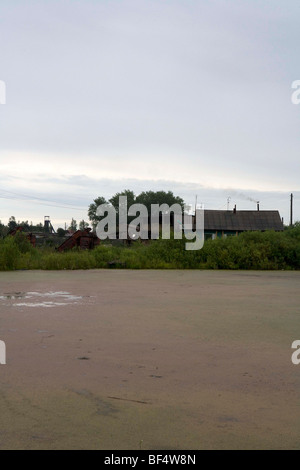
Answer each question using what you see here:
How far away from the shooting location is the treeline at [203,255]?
1587cm

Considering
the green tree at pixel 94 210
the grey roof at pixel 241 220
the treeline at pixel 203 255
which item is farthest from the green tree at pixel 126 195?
the treeline at pixel 203 255

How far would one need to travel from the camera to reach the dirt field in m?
2.51

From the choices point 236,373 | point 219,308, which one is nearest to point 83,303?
point 219,308

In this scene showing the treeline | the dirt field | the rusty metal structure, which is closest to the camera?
the dirt field

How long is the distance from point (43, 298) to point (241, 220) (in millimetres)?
27639

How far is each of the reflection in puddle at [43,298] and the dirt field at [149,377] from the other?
0.11m

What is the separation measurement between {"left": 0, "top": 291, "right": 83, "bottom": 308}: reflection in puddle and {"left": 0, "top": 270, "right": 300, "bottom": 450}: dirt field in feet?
0.35

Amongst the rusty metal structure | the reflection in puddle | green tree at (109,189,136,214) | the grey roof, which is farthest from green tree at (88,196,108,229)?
the reflection in puddle

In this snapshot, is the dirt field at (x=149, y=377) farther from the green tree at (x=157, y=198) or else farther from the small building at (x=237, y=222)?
the green tree at (x=157, y=198)

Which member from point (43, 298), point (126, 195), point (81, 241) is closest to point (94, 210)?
point (126, 195)

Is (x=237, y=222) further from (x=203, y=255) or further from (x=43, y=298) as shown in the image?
(x=43, y=298)

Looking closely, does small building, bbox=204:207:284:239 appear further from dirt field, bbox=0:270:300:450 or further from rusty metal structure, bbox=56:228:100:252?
dirt field, bbox=0:270:300:450

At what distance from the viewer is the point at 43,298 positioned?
7.66 meters

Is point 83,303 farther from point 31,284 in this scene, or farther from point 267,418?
point 267,418
